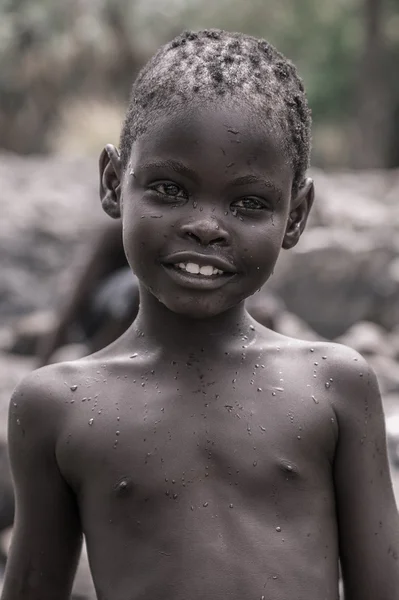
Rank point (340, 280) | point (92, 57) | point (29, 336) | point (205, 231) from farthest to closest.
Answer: point (92, 57) < point (340, 280) < point (29, 336) < point (205, 231)

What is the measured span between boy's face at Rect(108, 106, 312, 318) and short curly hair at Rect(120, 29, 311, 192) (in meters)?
0.03

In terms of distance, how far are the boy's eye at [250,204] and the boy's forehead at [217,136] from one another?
2.0 inches

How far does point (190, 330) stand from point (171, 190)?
0.23 meters

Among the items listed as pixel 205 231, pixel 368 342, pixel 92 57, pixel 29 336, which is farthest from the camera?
pixel 92 57

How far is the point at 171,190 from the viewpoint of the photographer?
1.54 m

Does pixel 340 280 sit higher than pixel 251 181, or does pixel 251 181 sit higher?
pixel 251 181

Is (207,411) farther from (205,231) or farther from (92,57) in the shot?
(92,57)

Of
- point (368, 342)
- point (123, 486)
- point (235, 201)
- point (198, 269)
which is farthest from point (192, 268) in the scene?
point (368, 342)

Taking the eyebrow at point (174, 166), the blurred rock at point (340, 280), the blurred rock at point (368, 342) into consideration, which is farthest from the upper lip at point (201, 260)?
the blurred rock at point (340, 280)

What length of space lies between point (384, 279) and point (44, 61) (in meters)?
11.4

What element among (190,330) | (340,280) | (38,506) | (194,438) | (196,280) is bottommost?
(340,280)

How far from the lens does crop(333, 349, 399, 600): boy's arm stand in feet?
5.30

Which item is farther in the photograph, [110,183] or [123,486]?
[110,183]

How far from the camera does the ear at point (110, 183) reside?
1701 mm
